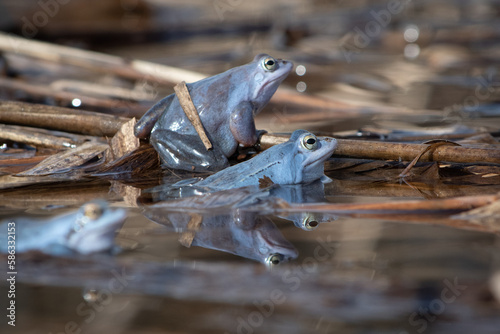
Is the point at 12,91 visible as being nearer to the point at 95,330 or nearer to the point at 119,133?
the point at 119,133

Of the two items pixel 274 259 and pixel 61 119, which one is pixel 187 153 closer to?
pixel 61 119

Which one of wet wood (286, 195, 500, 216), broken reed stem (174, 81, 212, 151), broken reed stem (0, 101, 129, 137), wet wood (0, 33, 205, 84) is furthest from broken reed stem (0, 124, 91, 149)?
wet wood (286, 195, 500, 216)

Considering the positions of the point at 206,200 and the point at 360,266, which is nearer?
the point at 360,266

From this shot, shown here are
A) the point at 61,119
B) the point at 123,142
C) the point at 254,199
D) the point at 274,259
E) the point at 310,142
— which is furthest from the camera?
the point at 61,119

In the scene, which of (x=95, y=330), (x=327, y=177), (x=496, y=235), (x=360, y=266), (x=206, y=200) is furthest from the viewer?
(x=327, y=177)

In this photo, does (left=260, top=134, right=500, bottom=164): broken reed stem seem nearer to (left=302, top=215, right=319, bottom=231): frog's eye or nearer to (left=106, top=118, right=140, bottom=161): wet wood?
(left=302, top=215, right=319, bottom=231): frog's eye

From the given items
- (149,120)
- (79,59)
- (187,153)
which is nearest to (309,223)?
(187,153)

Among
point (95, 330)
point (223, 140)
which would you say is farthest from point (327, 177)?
point (95, 330)
